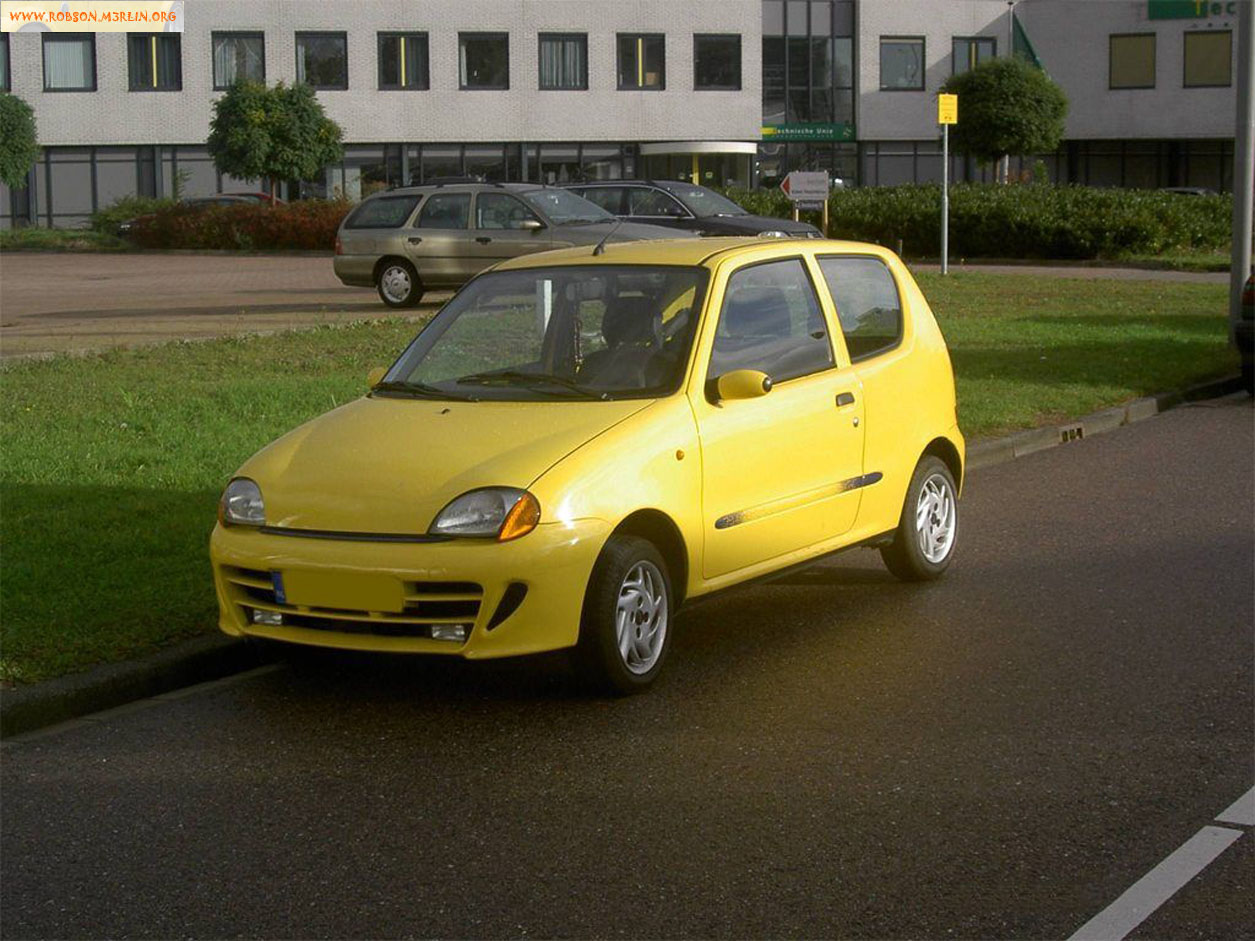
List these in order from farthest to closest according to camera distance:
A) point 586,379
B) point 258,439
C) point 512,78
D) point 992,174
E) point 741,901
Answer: point 992,174 < point 512,78 < point 258,439 < point 586,379 < point 741,901

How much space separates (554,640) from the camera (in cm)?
641

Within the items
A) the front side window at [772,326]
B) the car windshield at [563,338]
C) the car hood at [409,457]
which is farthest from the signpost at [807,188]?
the car hood at [409,457]

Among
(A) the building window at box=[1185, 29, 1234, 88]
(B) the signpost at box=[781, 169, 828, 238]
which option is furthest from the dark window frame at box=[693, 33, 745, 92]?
(B) the signpost at box=[781, 169, 828, 238]

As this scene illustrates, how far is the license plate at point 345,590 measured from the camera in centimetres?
638

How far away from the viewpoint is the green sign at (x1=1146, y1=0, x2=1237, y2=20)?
62125 mm

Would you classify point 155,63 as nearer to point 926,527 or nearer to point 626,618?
point 926,527

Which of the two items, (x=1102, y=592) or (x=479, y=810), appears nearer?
(x=479, y=810)

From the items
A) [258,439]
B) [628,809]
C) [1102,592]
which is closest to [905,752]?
[628,809]

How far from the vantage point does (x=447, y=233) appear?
24938 millimetres

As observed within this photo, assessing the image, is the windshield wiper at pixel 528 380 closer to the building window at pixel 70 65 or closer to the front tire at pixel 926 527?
the front tire at pixel 926 527

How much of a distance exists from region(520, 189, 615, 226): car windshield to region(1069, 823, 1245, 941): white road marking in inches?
780

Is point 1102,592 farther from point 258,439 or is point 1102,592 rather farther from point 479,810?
point 258,439

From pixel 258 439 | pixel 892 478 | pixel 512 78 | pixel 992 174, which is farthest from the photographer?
pixel 992 174

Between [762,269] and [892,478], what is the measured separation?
118 centimetres
